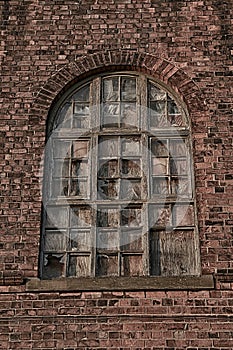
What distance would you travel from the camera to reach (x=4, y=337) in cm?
706

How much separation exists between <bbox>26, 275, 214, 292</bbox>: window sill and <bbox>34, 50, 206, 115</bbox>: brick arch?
2339 mm

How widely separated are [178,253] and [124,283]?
0.81 metres

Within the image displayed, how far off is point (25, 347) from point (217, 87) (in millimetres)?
4097

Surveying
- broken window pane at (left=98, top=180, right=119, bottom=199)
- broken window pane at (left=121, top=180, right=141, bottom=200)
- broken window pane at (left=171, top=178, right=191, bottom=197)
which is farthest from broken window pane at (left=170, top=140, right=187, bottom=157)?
broken window pane at (left=98, top=180, right=119, bottom=199)

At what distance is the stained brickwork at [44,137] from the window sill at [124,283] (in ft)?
0.23

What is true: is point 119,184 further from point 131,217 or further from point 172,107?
point 172,107

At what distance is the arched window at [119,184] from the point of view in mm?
7680

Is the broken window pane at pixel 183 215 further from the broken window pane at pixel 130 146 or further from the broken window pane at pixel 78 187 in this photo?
the broken window pane at pixel 78 187

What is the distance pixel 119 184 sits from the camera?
8.15m

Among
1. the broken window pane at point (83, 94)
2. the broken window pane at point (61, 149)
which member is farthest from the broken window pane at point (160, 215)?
the broken window pane at point (83, 94)

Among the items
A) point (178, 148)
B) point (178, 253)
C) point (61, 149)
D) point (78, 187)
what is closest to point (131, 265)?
point (178, 253)

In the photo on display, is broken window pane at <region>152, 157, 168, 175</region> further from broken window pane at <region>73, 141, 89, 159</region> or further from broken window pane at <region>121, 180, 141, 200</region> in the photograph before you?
broken window pane at <region>73, 141, 89, 159</region>

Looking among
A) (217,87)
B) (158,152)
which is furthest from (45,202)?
(217,87)

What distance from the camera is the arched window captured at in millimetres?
7680
